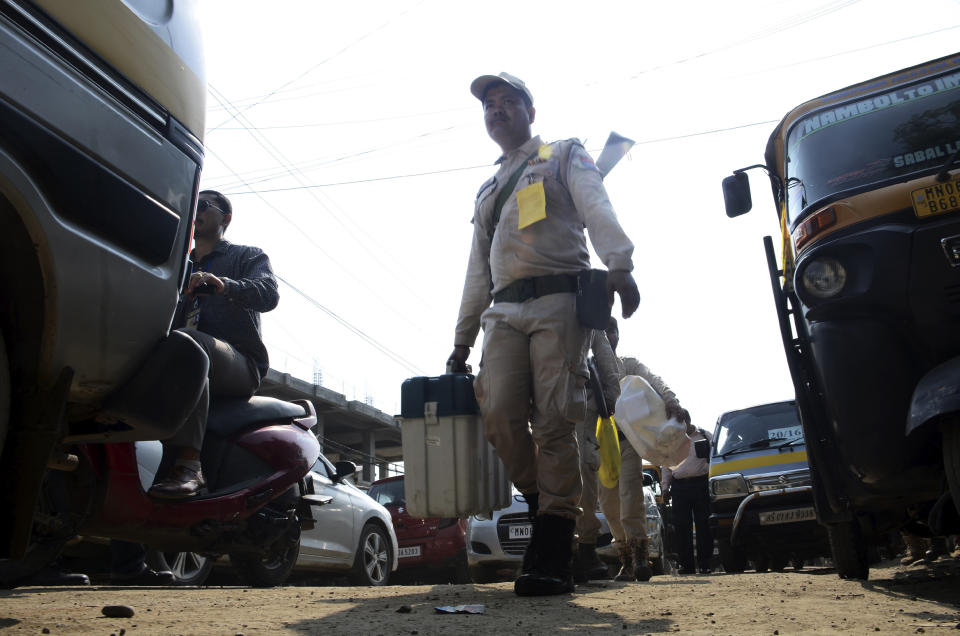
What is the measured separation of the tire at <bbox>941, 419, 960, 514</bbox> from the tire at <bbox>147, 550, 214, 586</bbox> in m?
4.66

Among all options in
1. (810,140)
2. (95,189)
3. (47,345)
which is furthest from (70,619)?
(810,140)

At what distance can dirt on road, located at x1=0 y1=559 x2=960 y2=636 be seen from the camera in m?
2.58

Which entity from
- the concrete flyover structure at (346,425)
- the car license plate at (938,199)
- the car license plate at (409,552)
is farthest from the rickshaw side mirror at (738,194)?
the concrete flyover structure at (346,425)

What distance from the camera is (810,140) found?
172 inches

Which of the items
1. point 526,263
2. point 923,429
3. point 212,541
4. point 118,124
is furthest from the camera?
point 212,541

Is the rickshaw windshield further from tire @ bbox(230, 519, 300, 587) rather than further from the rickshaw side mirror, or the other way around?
tire @ bbox(230, 519, 300, 587)

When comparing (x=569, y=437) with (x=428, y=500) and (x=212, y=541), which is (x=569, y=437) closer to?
(x=428, y=500)

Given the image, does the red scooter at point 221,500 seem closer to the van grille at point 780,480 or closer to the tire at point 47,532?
the tire at point 47,532

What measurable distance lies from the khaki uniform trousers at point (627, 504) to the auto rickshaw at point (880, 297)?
8.24 ft

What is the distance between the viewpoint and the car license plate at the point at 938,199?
3.27m

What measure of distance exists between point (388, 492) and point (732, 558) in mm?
5535

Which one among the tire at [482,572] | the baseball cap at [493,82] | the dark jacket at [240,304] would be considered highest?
the baseball cap at [493,82]

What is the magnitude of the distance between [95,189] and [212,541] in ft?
9.14

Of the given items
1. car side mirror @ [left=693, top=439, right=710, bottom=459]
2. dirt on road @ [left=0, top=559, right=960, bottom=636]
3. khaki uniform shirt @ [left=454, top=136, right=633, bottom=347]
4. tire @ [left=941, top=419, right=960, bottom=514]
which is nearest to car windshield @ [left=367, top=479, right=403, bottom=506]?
car side mirror @ [left=693, top=439, right=710, bottom=459]
